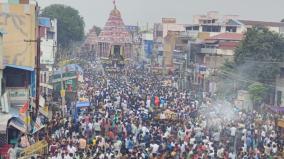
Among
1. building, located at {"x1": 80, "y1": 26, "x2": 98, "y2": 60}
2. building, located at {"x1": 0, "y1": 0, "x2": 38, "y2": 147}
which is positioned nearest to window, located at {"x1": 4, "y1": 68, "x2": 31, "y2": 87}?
Result: building, located at {"x1": 0, "y1": 0, "x2": 38, "y2": 147}

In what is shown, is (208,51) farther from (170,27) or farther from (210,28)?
(170,27)

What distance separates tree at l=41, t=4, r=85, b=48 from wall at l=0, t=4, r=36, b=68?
5621cm

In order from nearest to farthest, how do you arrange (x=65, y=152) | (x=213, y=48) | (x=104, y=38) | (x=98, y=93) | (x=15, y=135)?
(x=65, y=152) → (x=15, y=135) → (x=98, y=93) → (x=213, y=48) → (x=104, y=38)

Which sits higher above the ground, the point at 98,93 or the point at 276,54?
the point at 276,54

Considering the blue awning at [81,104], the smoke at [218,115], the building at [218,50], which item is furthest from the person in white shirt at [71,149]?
the building at [218,50]

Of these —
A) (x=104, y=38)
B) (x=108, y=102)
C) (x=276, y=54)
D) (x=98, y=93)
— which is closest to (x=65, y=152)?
(x=108, y=102)

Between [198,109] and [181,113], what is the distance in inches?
75.5

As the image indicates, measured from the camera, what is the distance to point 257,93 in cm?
3531

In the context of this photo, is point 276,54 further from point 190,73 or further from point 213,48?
point 190,73

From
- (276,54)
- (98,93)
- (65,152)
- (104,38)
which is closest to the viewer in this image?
(65,152)

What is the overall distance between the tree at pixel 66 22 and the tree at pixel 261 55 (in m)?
45.9

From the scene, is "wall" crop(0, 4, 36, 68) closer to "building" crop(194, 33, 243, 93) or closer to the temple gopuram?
"building" crop(194, 33, 243, 93)

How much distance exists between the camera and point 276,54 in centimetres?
3756

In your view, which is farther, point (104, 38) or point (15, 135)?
point (104, 38)
